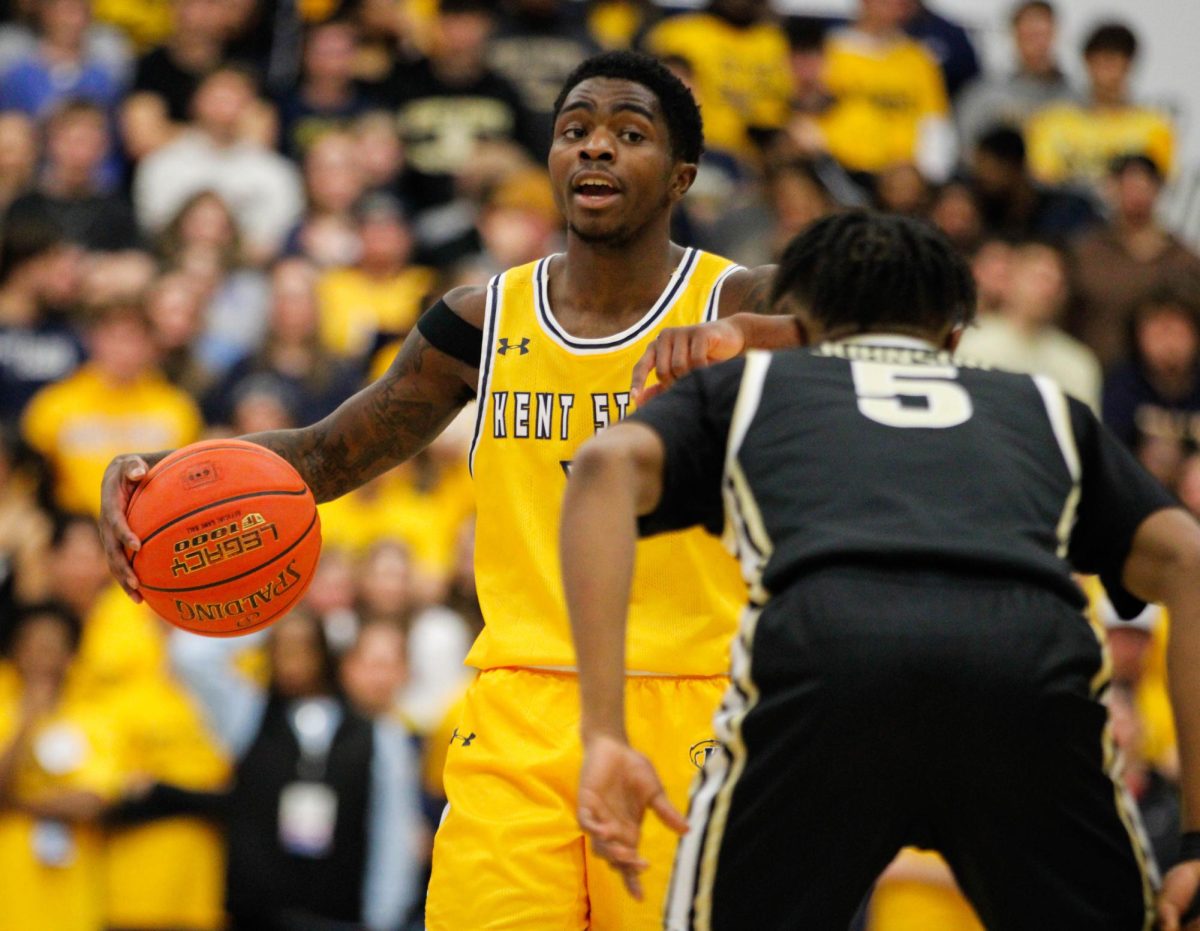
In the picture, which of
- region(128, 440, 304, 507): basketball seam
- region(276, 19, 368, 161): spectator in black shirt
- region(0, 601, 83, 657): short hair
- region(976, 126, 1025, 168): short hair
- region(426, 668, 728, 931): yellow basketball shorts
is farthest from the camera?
region(276, 19, 368, 161): spectator in black shirt

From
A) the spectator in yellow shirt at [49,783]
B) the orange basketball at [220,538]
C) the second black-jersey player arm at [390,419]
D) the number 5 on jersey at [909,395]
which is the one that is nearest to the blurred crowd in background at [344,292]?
the spectator in yellow shirt at [49,783]

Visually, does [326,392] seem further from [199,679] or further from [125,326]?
[199,679]

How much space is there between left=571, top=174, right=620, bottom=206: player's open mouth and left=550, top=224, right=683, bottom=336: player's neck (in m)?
0.13

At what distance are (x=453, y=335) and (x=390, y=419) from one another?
30 centimetres

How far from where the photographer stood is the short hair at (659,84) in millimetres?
5133

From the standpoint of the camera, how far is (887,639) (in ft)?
11.4

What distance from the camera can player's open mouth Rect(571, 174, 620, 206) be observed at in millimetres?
5027

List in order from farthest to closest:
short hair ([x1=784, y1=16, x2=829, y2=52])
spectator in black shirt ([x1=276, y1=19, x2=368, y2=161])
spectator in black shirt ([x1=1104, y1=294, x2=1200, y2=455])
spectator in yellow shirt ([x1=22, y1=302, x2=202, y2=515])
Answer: short hair ([x1=784, y1=16, x2=829, y2=52])
spectator in black shirt ([x1=276, y1=19, x2=368, y2=161])
spectator in black shirt ([x1=1104, y1=294, x2=1200, y2=455])
spectator in yellow shirt ([x1=22, y1=302, x2=202, y2=515])

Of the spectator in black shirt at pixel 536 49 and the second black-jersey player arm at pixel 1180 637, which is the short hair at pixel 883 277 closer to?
the second black-jersey player arm at pixel 1180 637

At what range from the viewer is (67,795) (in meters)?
8.30

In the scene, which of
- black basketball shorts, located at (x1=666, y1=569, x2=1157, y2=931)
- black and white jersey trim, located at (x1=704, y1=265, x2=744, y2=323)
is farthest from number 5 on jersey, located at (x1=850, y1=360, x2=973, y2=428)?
black and white jersey trim, located at (x1=704, y1=265, x2=744, y2=323)

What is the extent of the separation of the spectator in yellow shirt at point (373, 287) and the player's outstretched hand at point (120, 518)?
225 inches

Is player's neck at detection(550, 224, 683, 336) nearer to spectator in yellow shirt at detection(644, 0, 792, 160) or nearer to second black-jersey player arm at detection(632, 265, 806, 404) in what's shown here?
second black-jersey player arm at detection(632, 265, 806, 404)

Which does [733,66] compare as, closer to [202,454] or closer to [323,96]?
[323,96]
